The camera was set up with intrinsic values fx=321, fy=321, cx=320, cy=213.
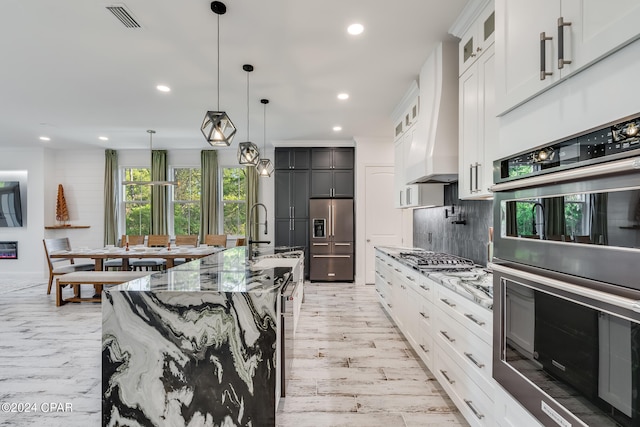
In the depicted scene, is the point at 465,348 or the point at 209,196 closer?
the point at 465,348

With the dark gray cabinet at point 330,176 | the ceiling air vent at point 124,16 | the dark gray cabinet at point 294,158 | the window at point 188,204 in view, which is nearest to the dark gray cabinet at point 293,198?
the dark gray cabinet at point 294,158

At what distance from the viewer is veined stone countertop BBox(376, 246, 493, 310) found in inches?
65.8

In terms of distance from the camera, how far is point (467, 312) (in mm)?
1809

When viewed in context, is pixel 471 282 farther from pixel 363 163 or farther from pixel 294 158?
pixel 294 158

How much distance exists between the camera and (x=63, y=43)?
2885mm

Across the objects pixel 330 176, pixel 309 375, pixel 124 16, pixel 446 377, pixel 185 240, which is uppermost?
pixel 124 16

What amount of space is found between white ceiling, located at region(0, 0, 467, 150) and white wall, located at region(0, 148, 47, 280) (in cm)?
197

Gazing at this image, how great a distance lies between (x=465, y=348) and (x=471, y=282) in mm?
404

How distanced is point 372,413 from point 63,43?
397 cm

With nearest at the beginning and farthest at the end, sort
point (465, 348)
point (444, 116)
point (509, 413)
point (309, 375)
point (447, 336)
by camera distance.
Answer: point (509, 413) → point (465, 348) → point (447, 336) → point (309, 375) → point (444, 116)

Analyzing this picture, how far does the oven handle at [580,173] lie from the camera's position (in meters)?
0.76

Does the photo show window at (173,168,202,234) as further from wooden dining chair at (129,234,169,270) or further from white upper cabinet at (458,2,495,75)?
white upper cabinet at (458,2,495,75)

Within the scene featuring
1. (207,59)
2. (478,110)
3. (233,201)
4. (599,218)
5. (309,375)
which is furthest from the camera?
(233,201)

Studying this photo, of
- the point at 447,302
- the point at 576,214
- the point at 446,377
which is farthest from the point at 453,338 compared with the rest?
the point at 576,214
